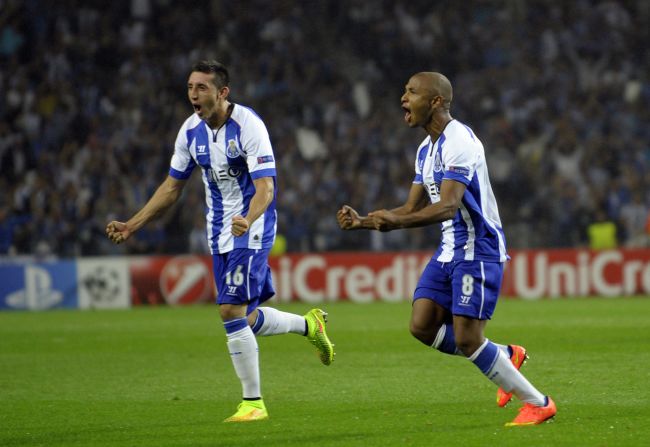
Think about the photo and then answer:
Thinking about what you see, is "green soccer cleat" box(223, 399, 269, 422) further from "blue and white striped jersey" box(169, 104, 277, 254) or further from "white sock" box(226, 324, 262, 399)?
"blue and white striped jersey" box(169, 104, 277, 254)

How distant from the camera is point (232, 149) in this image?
305 inches

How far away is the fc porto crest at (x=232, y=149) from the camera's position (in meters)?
7.74

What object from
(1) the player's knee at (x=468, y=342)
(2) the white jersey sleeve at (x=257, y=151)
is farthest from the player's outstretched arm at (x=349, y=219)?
(2) the white jersey sleeve at (x=257, y=151)

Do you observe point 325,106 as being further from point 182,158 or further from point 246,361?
point 246,361

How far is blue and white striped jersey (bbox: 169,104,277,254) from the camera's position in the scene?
771cm

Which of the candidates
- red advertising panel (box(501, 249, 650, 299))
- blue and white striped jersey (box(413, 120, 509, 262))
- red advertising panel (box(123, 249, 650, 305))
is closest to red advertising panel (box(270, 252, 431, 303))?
red advertising panel (box(123, 249, 650, 305))

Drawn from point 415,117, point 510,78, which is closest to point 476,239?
point 415,117

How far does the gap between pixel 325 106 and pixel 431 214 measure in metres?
17.5

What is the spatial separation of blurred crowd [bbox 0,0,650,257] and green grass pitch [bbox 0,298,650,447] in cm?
434

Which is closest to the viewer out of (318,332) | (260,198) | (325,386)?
(260,198)

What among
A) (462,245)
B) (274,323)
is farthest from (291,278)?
(462,245)

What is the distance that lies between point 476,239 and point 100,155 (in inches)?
640

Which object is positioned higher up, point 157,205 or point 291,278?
point 157,205

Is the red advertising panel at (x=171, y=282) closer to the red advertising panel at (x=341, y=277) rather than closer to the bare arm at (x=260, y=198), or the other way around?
the red advertising panel at (x=341, y=277)
